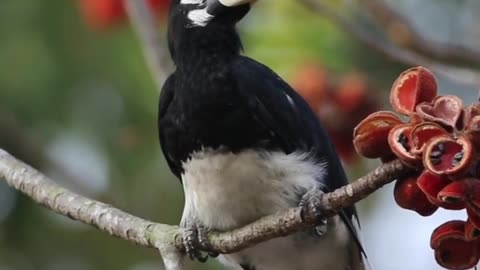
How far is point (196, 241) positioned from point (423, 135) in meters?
1.02

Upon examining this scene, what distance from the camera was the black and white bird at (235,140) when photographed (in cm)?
292

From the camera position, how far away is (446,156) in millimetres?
1938

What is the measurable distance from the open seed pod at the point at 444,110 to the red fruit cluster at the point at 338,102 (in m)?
1.82

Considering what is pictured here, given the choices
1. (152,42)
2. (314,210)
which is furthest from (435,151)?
(152,42)

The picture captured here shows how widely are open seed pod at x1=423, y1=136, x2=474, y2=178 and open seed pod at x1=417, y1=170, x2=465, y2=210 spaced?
0.9 inches

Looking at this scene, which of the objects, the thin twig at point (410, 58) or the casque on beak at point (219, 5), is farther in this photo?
the thin twig at point (410, 58)

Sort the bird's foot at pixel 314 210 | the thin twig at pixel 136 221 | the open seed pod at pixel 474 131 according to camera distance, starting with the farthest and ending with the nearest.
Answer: the thin twig at pixel 136 221 → the bird's foot at pixel 314 210 → the open seed pod at pixel 474 131

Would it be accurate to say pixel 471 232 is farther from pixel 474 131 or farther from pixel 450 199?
pixel 474 131

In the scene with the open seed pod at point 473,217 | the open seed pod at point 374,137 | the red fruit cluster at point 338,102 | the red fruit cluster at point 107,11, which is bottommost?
the red fruit cluster at point 338,102

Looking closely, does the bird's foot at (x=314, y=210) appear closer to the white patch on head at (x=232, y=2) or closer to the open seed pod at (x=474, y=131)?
the open seed pod at (x=474, y=131)

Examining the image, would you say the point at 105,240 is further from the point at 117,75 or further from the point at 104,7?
the point at 104,7

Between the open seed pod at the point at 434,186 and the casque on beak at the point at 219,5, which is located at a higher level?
the open seed pod at the point at 434,186

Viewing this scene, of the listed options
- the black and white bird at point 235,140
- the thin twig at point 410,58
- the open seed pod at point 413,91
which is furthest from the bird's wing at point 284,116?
the open seed pod at point 413,91

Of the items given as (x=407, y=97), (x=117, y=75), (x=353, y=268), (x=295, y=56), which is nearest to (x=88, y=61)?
(x=117, y=75)
